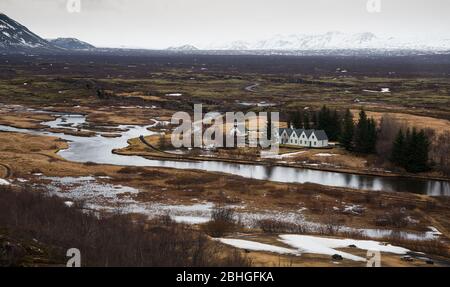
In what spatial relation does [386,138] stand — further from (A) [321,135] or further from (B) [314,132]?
(B) [314,132]

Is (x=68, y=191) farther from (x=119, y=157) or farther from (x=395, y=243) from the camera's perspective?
(x=395, y=243)

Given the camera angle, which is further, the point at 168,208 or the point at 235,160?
the point at 235,160

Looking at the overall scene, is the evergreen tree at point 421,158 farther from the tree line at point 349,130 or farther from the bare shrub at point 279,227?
the bare shrub at point 279,227

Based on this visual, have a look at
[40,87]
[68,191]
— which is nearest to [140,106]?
[40,87]

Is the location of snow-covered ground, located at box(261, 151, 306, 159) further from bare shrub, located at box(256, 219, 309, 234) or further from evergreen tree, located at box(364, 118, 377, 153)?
bare shrub, located at box(256, 219, 309, 234)

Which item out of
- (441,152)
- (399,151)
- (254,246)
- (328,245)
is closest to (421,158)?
(399,151)
